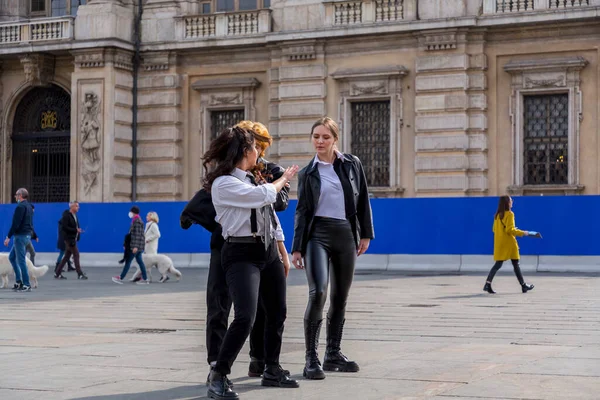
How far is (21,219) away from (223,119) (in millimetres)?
15781

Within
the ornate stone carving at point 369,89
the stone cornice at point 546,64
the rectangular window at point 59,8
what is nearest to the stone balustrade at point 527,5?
the stone cornice at point 546,64

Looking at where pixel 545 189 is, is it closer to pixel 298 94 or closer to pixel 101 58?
pixel 298 94

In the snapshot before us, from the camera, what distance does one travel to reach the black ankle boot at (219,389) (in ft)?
25.0

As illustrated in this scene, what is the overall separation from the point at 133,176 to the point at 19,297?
17.1 metres

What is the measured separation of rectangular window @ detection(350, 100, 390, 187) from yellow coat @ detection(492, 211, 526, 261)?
13481 mm

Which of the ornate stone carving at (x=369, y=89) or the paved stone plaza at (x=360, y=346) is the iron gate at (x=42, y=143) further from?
the paved stone plaza at (x=360, y=346)

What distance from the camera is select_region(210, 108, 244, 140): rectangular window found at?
35.8 m

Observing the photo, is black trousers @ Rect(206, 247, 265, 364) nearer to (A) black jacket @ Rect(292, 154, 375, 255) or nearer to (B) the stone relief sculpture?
(A) black jacket @ Rect(292, 154, 375, 255)

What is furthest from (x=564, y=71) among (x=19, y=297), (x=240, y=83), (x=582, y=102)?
(x=19, y=297)

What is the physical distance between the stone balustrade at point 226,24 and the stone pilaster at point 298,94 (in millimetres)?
906

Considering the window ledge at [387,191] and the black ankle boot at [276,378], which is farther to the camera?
the window ledge at [387,191]

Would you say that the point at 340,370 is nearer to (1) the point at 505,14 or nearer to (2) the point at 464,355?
(2) the point at 464,355

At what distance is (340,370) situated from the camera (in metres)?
9.04

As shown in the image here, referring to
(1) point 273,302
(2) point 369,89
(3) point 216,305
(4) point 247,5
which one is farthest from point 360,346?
(4) point 247,5
